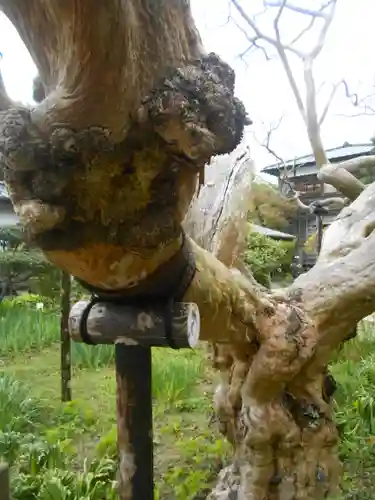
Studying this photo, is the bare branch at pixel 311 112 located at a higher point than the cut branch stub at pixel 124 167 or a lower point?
higher

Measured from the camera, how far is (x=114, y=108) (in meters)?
0.79

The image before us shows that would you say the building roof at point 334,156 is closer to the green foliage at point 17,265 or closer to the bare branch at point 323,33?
the bare branch at point 323,33

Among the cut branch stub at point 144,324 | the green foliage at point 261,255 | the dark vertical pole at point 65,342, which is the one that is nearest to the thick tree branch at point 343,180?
the dark vertical pole at point 65,342

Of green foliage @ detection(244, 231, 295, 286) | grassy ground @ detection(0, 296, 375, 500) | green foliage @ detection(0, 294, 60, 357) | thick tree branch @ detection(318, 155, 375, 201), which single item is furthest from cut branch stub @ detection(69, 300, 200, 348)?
green foliage @ detection(244, 231, 295, 286)

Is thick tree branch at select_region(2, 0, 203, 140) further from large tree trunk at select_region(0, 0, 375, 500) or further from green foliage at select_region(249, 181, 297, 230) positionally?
green foliage at select_region(249, 181, 297, 230)

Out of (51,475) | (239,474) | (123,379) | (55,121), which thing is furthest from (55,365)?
(55,121)

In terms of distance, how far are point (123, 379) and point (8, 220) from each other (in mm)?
8120

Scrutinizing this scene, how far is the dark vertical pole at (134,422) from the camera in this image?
1.28 meters

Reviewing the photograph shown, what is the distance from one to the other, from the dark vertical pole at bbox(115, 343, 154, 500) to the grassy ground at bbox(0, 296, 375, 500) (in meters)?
1.19

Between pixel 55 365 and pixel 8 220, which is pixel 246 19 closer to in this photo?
pixel 8 220

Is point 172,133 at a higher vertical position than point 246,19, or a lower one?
lower

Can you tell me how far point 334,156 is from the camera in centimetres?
1148

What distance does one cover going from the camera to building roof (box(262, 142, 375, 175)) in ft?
36.2

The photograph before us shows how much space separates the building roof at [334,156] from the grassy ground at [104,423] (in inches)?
273
